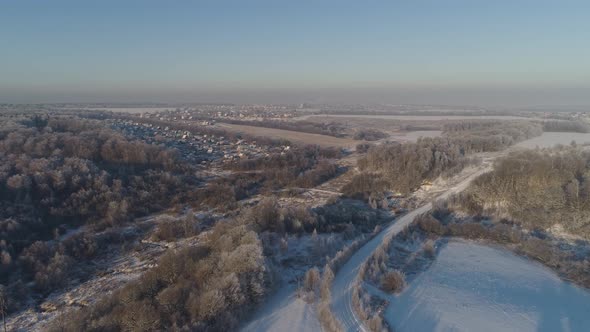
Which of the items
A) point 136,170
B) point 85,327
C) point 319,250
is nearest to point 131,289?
point 85,327

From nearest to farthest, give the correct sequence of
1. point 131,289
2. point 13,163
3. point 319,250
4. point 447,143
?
point 131,289 < point 319,250 < point 13,163 < point 447,143

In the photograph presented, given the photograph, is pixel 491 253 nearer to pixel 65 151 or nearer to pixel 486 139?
pixel 486 139

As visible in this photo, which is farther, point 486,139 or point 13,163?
point 486,139

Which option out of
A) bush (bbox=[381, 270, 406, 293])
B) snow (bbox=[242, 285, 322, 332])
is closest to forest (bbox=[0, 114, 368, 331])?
snow (bbox=[242, 285, 322, 332])

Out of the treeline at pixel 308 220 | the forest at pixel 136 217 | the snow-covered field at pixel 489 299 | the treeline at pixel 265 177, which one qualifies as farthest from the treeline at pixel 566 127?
the snow-covered field at pixel 489 299

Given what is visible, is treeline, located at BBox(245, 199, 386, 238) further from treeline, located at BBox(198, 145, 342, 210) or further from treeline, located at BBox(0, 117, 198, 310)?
treeline, located at BBox(0, 117, 198, 310)

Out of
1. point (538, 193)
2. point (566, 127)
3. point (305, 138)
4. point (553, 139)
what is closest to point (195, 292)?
point (538, 193)

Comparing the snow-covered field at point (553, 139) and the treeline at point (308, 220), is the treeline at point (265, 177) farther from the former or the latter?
the snow-covered field at point (553, 139)
